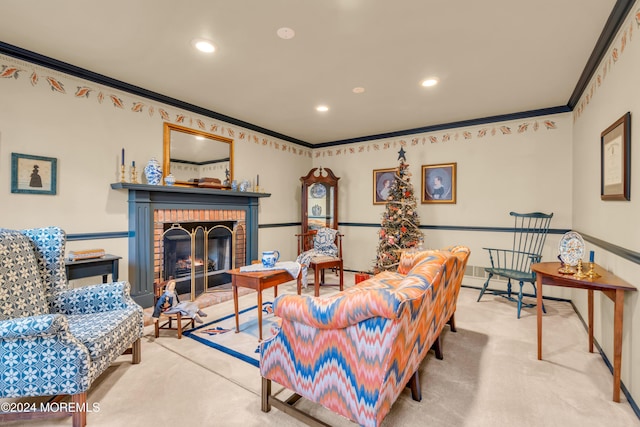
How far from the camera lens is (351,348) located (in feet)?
4.68

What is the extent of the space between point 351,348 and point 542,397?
4.98 feet

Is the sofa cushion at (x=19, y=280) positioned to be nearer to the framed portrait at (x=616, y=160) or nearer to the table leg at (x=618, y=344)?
the table leg at (x=618, y=344)

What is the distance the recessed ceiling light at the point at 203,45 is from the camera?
2486 millimetres

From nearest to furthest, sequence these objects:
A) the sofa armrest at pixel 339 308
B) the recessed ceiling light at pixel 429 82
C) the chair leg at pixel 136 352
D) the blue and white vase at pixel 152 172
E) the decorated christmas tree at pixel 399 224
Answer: the sofa armrest at pixel 339 308, the chair leg at pixel 136 352, the recessed ceiling light at pixel 429 82, the blue and white vase at pixel 152 172, the decorated christmas tree at pixel 399 224

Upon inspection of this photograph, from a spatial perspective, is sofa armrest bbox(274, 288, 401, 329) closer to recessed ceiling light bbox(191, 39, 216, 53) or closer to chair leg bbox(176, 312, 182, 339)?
chair leg bbox(176, 312, 182, 339)

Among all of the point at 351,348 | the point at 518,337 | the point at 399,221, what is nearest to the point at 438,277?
the point at 351,348

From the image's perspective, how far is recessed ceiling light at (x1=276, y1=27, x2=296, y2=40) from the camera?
2.33 m

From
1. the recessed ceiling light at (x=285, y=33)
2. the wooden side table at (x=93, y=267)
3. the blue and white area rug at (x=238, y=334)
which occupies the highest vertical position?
the recessed ceiling light at (x=285, y=33)

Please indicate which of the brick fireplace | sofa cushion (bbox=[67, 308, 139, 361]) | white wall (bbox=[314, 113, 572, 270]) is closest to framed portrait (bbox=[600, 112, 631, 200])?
white wall (bbox=[314, 113, 572, 270])

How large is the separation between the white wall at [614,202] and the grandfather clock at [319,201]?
3564 mm

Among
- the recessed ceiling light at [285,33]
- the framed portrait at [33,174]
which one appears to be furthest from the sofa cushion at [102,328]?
the recessed ceiling light at [285,33]

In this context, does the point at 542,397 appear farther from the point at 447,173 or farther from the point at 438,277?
the point at 447,173

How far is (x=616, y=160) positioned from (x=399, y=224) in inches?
103

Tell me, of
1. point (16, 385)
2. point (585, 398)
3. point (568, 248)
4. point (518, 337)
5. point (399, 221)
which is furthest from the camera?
point (399, 221)
